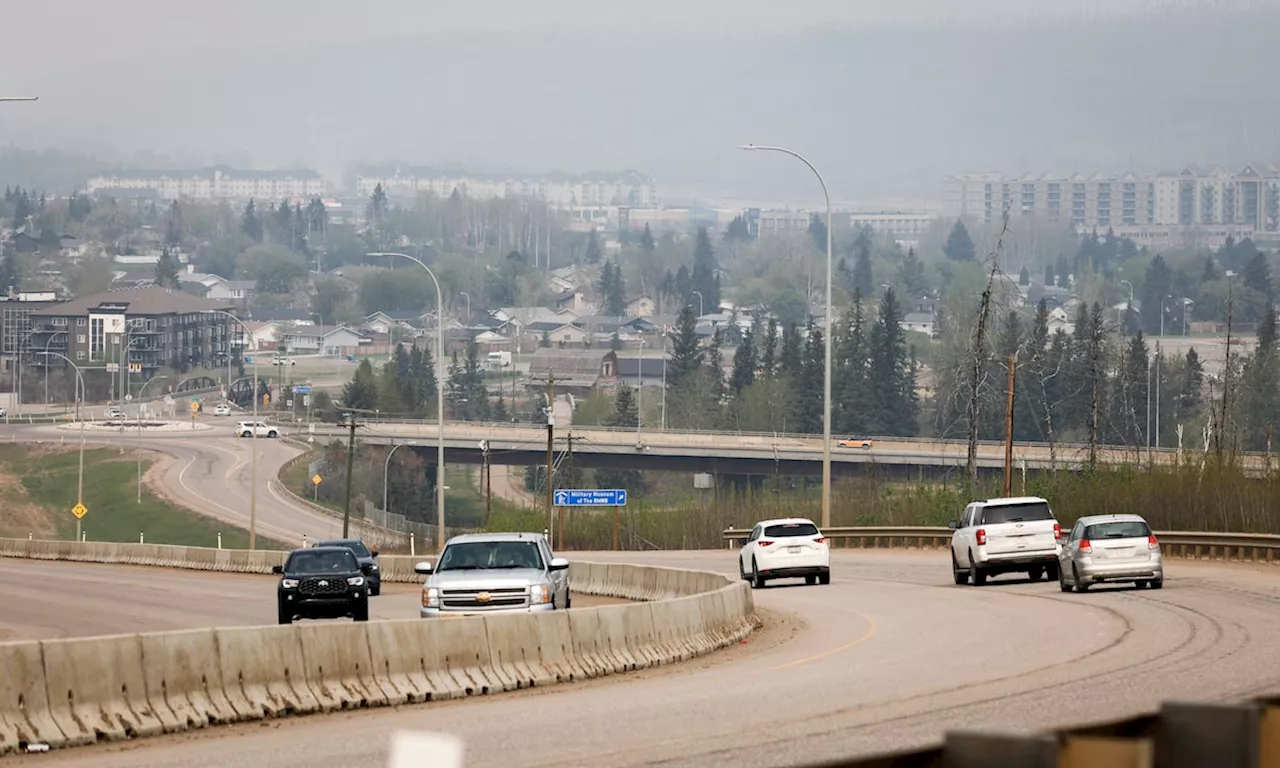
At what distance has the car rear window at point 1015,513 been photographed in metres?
38.7

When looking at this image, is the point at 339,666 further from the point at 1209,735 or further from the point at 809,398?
the point at 809,398

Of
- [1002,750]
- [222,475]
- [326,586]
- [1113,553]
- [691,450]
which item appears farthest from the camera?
[691,450]

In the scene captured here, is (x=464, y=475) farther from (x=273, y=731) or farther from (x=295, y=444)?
(x=273, y=731)

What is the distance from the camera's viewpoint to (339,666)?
1917cm

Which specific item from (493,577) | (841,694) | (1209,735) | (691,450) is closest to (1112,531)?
(493,577)

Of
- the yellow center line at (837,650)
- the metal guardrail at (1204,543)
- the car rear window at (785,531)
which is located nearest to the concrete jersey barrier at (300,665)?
the yellow center line at (837,650)

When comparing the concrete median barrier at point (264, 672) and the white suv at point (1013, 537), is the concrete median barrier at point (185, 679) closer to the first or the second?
the concrete median barrier at point (264, 672)

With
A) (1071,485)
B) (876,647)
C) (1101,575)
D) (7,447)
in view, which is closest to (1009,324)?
(7,447)

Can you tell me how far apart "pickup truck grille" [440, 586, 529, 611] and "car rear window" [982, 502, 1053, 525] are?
47.8ft

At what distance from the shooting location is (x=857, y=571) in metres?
49.3

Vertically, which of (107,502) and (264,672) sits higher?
(264,672)

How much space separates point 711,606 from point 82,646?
477 inches

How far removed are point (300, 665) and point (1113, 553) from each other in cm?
1935

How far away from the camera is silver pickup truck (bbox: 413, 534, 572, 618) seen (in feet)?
87.3
